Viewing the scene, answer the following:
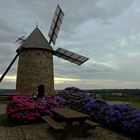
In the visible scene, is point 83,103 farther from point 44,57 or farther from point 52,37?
point 52,37

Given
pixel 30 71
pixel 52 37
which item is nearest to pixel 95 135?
pixel 30 71

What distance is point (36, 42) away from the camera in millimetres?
24219

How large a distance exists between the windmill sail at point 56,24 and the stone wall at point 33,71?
325cm

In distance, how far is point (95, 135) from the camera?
32.6 ft

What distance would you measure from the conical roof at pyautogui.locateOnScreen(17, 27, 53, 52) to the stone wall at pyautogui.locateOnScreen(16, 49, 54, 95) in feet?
1.15

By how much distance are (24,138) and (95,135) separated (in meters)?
2.52

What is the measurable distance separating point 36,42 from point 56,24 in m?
3.59

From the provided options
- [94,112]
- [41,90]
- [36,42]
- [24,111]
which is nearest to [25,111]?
[24,111]

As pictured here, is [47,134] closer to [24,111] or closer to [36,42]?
[24,111]

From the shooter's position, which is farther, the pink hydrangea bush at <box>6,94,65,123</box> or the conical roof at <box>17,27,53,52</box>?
the conical roof at <box>17,27,53,52</box>

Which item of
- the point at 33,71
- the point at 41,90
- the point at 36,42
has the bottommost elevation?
the point at 41,90

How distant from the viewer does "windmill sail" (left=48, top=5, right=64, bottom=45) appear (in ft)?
86.0

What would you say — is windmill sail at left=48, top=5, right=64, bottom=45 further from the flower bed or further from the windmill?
the flower bed

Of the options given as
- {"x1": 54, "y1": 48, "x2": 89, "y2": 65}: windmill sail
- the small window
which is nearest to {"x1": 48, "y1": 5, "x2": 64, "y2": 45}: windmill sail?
{"x1": 54, "y1": 48, "x2": 89, "y2": 65}: windmill sail
